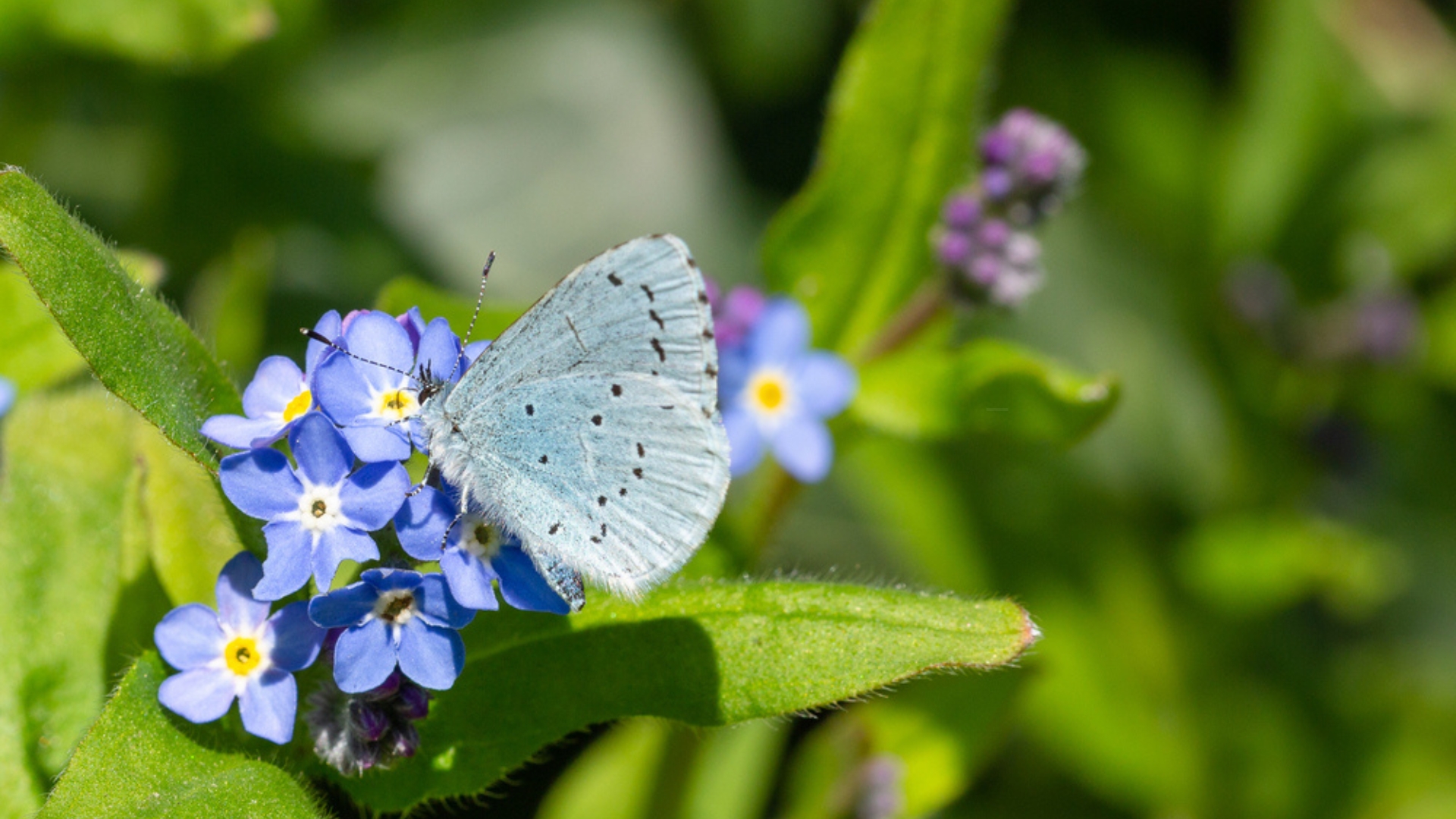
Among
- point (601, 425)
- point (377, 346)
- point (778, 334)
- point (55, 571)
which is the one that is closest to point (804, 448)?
point (778, 334)

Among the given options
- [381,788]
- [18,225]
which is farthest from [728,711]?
[18,225]

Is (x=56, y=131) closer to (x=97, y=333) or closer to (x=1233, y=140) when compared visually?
(x=97, y=333)

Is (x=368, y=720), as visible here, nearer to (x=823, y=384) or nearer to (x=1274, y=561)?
(x=823, y=384)

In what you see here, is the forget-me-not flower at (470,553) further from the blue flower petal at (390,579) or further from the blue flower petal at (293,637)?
the blue flower petal at (293,637)

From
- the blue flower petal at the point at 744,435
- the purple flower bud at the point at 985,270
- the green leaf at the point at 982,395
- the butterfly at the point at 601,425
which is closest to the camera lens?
the butterfly at the point at 601,425

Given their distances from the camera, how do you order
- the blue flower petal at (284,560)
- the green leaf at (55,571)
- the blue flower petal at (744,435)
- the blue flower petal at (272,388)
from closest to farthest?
the blue flower petal at (284,560) < the blue flower petal at (272,388) < the green leaf at (55,571) < the blue flower petal at (744,435)

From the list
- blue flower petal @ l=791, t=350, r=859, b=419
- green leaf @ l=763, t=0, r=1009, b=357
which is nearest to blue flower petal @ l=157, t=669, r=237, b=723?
blue flower petal @ l=791, t=350, r=859, b=419

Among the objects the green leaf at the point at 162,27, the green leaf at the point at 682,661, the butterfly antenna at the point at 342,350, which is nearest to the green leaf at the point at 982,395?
the green leaf at the point at 682,661

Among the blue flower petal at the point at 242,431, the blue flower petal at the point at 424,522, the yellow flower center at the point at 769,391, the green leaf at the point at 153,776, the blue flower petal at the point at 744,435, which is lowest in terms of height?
the blue flower petal at the point at 744,435
